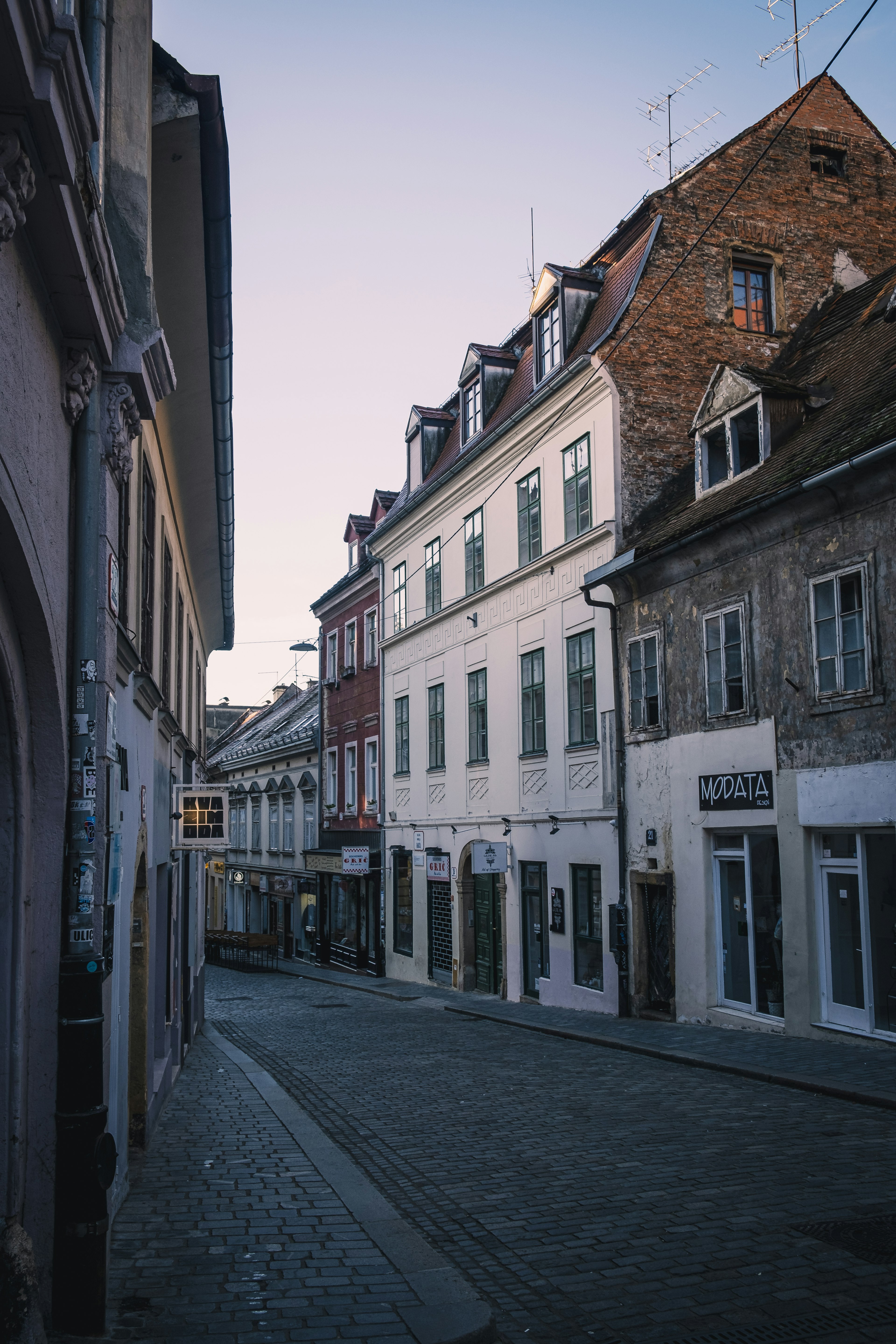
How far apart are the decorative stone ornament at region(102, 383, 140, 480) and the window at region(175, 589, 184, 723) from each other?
7858mm

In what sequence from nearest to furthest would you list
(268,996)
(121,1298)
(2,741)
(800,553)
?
1. (2,741)
2. (121,1298)
3. (800,553)
4. (268,996)

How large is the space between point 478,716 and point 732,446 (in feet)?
33.3

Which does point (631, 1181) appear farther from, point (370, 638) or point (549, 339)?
point (370, 638)

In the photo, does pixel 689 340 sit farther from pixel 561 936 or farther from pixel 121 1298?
pixel 121 1298

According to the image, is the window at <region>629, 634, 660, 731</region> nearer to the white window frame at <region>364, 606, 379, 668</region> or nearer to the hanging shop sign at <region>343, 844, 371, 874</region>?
the hanging shop sign at <region>343, 844, 371, 874</region>

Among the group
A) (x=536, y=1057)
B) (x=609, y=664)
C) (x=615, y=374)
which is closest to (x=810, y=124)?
(x=615, y=374)

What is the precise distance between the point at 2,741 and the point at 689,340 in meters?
18.6

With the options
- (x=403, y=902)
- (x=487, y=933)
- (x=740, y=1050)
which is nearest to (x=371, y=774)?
(x=403, y=902)

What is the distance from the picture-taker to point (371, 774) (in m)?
34.5

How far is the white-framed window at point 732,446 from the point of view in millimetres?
17469

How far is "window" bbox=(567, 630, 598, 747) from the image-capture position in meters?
20.7

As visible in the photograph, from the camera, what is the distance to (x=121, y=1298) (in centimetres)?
590

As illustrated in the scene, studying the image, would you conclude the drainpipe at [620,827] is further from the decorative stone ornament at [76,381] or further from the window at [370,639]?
the window at [370,639]

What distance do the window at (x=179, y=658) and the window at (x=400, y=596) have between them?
49.2ft
